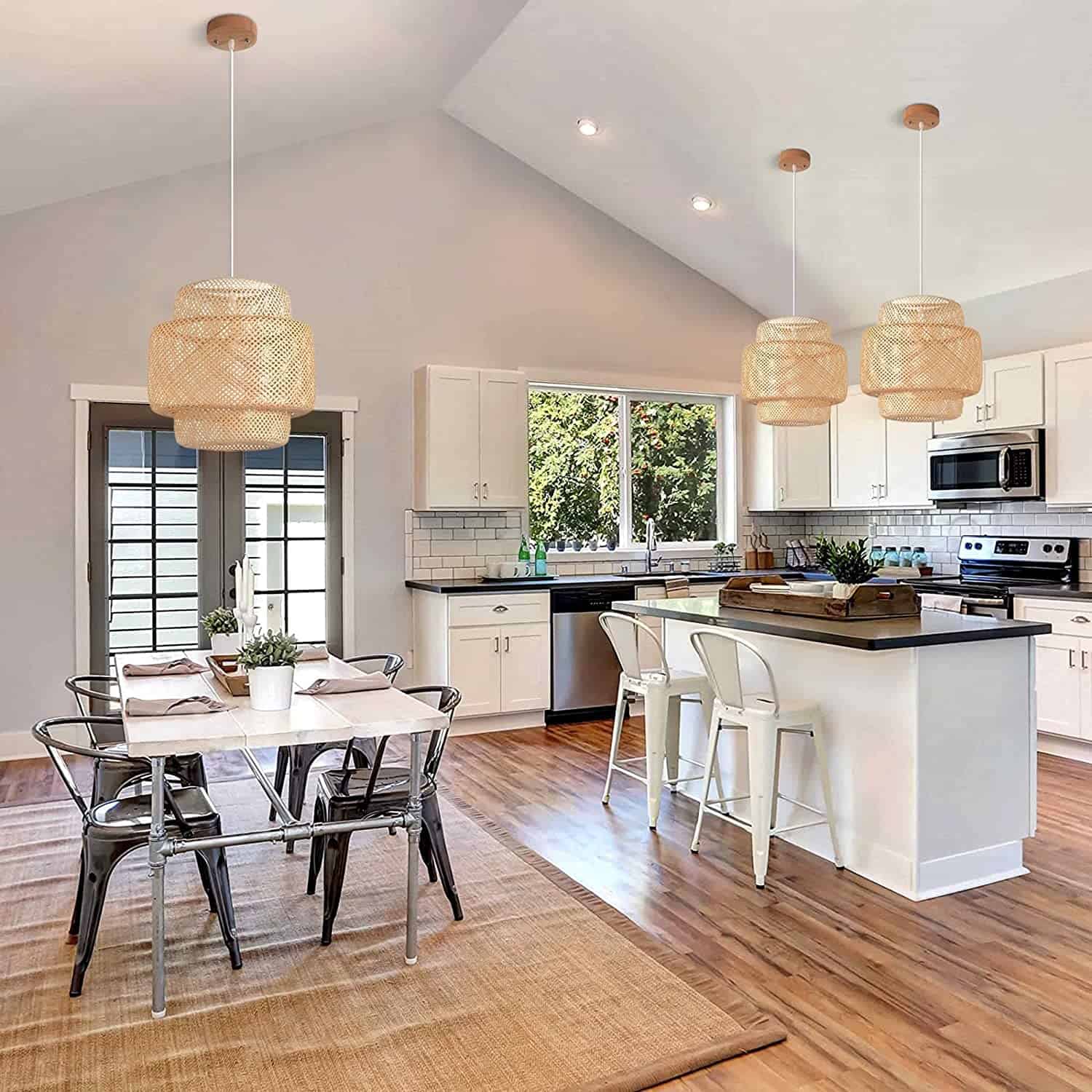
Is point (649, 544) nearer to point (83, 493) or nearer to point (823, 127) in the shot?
point (823, 127)

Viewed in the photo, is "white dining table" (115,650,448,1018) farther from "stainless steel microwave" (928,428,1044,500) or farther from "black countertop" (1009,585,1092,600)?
"stainless steel microwave" (928,428,1044,500)

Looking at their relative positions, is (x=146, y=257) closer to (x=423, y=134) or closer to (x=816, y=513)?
(x=423, y=134)

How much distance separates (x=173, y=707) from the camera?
302cm

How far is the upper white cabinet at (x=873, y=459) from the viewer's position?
21.9 ft

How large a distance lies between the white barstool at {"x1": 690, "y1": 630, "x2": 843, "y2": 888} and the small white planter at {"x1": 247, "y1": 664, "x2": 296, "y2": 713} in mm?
1541

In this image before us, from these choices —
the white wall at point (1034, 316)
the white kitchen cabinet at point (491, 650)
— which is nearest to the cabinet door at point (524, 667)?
the white kitchen cabinet at point (491, 650)

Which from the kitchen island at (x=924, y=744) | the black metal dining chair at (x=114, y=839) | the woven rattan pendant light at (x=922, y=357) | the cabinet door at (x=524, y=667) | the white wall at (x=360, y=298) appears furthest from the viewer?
the cabinet door at (x=524, y=667)

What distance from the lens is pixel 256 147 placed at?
598cm

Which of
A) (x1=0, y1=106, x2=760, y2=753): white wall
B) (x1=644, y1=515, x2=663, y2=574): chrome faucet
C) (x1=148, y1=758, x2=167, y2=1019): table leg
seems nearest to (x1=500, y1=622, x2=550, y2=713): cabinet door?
(x1=0, y1=106, x2=760, y2=753): white wall

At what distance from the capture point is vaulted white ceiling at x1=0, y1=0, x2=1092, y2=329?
4.28 metres

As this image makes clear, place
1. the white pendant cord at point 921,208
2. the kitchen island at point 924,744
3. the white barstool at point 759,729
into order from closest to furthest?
the kitchen island at point 924,744
the white barstool at point 759,729
the white pendant cord at point 921,208

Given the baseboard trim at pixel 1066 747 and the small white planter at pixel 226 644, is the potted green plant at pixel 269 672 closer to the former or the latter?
the small white planter at pixel 226 644

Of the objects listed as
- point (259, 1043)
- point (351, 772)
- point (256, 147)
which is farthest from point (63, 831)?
point (256, 147)

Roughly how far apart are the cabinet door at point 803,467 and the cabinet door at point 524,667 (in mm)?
2351
